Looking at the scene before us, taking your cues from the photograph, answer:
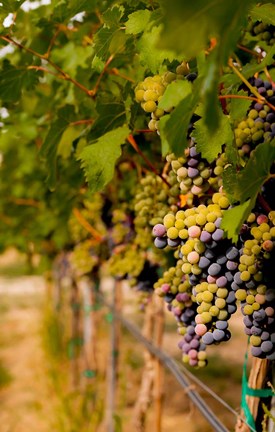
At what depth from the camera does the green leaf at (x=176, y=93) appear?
0.82 meters

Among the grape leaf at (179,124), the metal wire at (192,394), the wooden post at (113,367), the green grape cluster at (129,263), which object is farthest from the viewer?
the wooden post at (113,367)

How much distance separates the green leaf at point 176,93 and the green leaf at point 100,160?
34cm

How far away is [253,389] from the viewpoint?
3.97 feet

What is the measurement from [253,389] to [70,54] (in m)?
1.14

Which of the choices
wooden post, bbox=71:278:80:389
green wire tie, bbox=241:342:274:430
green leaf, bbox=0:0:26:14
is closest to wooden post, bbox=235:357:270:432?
green wire tie, bbox=241:342:274:430

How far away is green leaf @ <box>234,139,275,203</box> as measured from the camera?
0.83 meters

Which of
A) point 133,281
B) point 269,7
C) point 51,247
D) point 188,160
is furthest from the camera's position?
point 51,247

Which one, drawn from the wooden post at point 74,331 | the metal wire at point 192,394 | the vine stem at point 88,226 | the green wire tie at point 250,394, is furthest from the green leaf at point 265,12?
the wooden post at point 74,331

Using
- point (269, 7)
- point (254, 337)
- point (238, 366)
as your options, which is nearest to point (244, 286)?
point (254, 337)

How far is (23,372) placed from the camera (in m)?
6.42

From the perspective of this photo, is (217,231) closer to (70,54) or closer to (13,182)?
(70,54)

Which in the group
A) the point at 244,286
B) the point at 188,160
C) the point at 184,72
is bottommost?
the point at 244,286

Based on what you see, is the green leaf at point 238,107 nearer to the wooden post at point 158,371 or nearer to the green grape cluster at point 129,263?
the green grape cluster at point 129,263

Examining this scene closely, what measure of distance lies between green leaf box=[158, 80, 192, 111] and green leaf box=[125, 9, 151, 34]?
0.22 m
